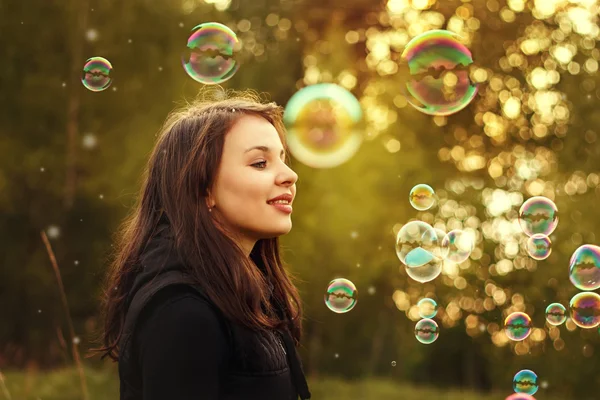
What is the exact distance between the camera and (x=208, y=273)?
201 cm

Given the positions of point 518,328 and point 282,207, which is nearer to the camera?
point 282,207

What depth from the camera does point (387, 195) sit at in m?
11.4

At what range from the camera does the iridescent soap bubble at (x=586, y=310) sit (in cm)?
483

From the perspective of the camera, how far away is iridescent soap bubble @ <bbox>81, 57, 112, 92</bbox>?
4867mm

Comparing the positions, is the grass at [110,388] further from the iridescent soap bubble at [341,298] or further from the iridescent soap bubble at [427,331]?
the iridescent soap bubble at [427,331]

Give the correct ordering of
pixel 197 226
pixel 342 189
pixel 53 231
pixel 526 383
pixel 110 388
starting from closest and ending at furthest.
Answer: pixel 197 226 < pixel 526 383 < pixel 110 388 < pixel 342 189 < pixel 53 231

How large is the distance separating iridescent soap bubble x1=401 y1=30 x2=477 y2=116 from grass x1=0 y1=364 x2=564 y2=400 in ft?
16.9

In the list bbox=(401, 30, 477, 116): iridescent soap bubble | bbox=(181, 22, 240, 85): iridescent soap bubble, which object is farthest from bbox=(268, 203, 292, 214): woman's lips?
bbox=(401, 30, 477, 116): iridescent soap bubble

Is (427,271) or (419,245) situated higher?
(419,245)

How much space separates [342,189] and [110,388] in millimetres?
3940

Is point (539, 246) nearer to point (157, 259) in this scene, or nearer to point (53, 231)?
point (157, 259)

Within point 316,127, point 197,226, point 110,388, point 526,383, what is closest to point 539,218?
point 526,383

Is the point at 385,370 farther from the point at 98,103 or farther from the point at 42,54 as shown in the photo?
the point at 42,54

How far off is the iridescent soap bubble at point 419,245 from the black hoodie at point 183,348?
9.58ft
